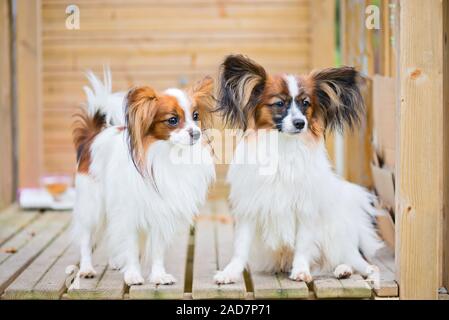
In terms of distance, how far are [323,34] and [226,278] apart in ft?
9.65

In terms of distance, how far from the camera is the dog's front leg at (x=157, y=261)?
11.8 ft

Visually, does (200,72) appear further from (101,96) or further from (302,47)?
(101,96)

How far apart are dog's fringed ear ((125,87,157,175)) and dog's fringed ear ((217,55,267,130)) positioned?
1.09 feet

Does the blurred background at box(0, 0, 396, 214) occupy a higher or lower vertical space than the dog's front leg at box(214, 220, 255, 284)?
higher

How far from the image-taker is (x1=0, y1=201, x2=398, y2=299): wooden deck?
3.50m

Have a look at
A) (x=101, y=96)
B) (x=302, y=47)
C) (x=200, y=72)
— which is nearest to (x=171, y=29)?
(x=200, y=72)

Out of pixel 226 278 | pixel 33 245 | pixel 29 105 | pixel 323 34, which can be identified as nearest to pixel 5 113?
pixel 29 105

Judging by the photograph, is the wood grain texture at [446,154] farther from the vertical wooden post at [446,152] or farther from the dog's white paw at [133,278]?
the dog's white paw at [133,278]

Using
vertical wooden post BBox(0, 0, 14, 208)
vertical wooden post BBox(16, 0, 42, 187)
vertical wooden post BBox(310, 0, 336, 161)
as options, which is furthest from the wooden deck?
vertical wooden post BBox(310, 0, 336, 161)

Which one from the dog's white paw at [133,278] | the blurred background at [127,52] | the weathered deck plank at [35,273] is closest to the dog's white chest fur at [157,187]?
the dog's white paw at [133,278]

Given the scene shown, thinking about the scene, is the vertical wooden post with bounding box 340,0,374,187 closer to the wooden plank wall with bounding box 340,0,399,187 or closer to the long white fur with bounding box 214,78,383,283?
the wooden plank wall with bounding box 340,0,399,187

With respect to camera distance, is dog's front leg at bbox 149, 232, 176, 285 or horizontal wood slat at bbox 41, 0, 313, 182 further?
horizontal wood slat at bbox 41, 0, 313, 182

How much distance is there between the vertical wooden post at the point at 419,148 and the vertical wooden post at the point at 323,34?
245 centimetres

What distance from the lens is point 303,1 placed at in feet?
19.9
